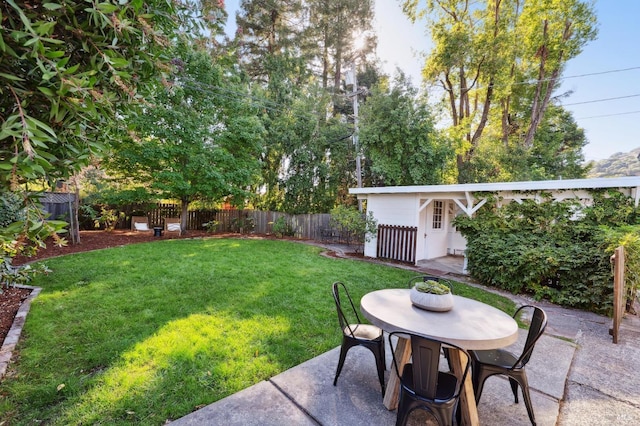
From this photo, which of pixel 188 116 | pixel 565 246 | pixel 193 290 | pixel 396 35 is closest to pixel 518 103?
pixel 396 35

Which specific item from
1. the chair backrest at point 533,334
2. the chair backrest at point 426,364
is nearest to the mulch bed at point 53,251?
the chair backrest at point 426,364

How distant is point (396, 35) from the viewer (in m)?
14.7

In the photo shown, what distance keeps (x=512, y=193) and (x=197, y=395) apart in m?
6.78

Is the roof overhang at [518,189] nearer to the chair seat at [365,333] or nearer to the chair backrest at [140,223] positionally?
the chair seat at [365,333]

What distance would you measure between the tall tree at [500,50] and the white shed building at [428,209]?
596 cm

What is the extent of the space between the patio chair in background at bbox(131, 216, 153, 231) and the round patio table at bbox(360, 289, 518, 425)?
1120 centimetres

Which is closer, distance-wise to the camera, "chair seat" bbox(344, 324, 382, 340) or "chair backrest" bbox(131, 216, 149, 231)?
"chair seat" bbox(344, 324, 382, 340)

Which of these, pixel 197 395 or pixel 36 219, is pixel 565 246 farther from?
pixel 36 219

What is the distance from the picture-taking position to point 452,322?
2.05 meters

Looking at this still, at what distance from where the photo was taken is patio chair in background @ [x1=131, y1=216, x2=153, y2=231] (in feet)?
35.5

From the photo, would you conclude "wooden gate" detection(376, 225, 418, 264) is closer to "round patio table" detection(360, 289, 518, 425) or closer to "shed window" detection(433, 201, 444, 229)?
"shed window" detection(433, 201, 444, 229)

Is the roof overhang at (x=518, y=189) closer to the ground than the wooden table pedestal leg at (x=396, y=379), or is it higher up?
higher up

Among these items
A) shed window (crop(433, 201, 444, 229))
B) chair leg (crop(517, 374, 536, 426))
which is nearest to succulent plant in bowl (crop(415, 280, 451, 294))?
chair leg (crop(517, 374, 536, 426))

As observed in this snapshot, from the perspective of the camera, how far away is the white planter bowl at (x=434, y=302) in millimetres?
2191
